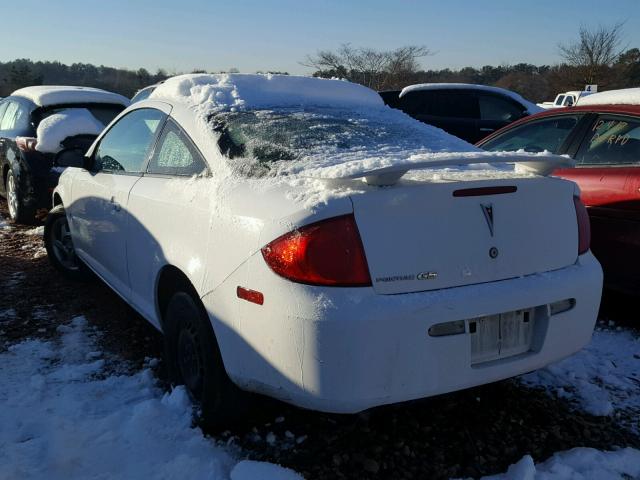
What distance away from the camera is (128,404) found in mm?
2764

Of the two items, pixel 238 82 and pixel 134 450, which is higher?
pixel 238 82

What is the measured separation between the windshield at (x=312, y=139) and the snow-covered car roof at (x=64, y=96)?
15.5 feet

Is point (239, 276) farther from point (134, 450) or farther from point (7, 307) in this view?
point (7, 307)

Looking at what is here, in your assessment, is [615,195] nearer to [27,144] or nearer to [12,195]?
[27,144]

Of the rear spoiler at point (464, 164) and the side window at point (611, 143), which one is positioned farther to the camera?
the side window at point (611, 143)

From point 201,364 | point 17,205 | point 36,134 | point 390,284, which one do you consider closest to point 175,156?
point 201,364

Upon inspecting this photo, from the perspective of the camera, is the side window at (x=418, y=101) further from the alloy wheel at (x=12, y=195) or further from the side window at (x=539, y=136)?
the alloy wheel at (x=12, y=195)

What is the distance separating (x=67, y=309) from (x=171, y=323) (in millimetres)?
1781

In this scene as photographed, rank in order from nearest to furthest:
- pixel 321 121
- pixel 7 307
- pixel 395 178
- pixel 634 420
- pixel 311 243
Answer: pixel 311 243 → pixel 395 178 → pixel 634 420 → pixel 321 121 → pixel 7 307

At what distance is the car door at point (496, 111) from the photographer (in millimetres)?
9078

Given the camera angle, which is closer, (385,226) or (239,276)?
(385,226)

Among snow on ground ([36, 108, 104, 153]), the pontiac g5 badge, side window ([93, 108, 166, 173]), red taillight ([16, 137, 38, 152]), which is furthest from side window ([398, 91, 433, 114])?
the pontiac g5 badge

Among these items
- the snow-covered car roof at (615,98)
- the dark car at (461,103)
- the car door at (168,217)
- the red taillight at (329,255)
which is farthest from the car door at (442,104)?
the red taillight at (329,255)

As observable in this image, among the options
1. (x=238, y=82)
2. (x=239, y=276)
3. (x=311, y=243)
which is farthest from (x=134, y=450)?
(x=238, y=82)
